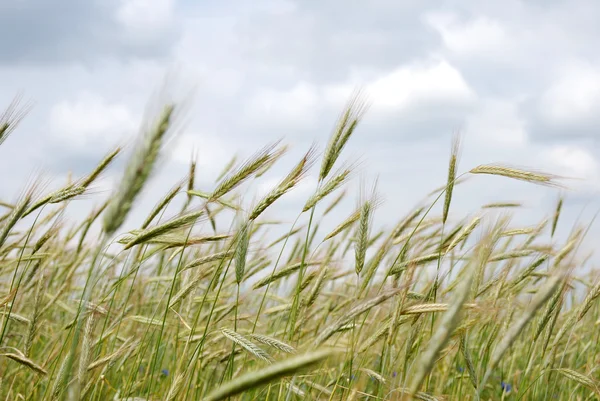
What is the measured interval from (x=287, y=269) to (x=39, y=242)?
1025mm

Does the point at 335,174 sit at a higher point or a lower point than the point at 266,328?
higher

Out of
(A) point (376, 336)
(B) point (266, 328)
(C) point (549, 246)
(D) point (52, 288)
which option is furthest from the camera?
(D) point (52, 288)

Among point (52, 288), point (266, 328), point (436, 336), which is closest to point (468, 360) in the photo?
point (436, 336)

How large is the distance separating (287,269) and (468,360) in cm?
79

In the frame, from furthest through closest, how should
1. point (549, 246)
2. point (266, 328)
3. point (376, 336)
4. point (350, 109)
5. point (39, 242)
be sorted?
1. point (266, 328)
2. point (549, 246)
3. point (39, 242)
4. point (350, 109)
5. point (376, 336)

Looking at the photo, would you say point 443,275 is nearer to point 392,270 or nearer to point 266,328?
point 392,270

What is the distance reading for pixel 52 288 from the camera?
17.2 ft

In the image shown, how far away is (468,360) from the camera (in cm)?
240

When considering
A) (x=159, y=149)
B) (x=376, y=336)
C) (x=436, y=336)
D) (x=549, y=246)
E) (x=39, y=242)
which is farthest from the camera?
(x=549, y=246)

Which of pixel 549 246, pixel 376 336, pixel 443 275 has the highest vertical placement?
pixel 549 246

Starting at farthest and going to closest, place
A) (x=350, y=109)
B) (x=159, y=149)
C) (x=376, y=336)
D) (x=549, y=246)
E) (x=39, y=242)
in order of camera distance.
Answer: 1. (x=549, y=246)
2. (x=39, y=242)
3. (x=350, y=109)
4. (x=376, y=336)
5. (x=159, y=149)

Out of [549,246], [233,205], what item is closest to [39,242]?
[233,205]

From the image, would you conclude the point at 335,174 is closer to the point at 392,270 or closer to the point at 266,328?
the point at 392,270

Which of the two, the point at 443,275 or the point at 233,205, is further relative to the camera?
the point at 443,275
